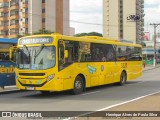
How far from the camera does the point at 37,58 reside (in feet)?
56.6

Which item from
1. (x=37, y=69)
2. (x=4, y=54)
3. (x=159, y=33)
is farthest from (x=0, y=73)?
(x=159, y=33)

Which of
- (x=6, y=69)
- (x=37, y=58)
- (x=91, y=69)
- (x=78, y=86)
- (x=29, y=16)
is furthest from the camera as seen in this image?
(x=29, y=16)

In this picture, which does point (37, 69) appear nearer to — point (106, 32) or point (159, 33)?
point (159, 33)

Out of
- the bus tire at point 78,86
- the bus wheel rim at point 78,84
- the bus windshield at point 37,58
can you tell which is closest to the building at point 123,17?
the bus tire at point 78,86

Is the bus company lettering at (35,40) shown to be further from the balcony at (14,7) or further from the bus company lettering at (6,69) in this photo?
the balcony at (14,7)

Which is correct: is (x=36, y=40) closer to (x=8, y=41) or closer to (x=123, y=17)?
(x=8, y=41)

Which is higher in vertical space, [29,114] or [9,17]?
[9,17]

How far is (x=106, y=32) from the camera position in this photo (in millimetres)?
179875

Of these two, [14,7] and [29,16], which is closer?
[29,16]

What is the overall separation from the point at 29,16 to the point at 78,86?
8871 cm

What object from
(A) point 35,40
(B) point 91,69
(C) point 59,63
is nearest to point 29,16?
(B) point 91,69

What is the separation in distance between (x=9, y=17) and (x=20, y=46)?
9112cm

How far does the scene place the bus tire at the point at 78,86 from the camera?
1845 cm

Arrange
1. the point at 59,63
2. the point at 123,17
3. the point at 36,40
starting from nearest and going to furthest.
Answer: the point at 59,63 < the point at 36,40 < the point at 123,17
